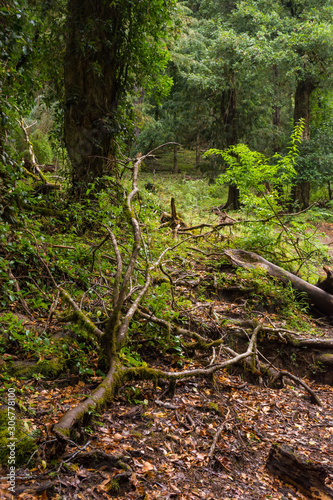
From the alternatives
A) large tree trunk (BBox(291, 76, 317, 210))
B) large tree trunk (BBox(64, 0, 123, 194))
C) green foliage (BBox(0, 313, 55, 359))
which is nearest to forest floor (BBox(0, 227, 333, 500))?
green foliage (BBox(0, 313, 55, 359))

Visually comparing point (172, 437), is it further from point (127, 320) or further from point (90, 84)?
point (90, 84)

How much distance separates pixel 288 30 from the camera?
14242 mm

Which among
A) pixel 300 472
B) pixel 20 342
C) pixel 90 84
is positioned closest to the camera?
pixel 300 472

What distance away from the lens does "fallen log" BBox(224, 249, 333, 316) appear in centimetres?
666

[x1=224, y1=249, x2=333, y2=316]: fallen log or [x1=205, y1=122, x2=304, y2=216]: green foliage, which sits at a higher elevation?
[x1=205, y1=122, x2=304, y2=216]: green foliage

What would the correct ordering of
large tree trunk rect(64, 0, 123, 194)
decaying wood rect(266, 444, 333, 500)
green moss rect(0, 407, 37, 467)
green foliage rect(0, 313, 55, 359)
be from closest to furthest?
green moss rect(0, 407, 37, 467) < decaying wood rect(266, 444, 333, 500) < green foliage rect(0, 313, 55, 359) < large tree trunk rect(64, 0, 123, 194)

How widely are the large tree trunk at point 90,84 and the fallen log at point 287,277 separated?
334cm

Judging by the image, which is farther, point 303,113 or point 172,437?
point 303,113

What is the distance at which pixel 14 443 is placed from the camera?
2.06 m

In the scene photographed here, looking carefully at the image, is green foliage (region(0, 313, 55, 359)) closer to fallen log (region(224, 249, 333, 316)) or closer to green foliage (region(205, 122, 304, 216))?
fallen log (region(224, 249, 333, 316))

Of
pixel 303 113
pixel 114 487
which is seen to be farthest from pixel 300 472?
pixel 303 113

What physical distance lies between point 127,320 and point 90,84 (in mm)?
4759

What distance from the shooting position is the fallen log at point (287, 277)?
21.9 ft

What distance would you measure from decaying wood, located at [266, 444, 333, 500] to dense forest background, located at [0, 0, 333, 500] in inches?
0.4
